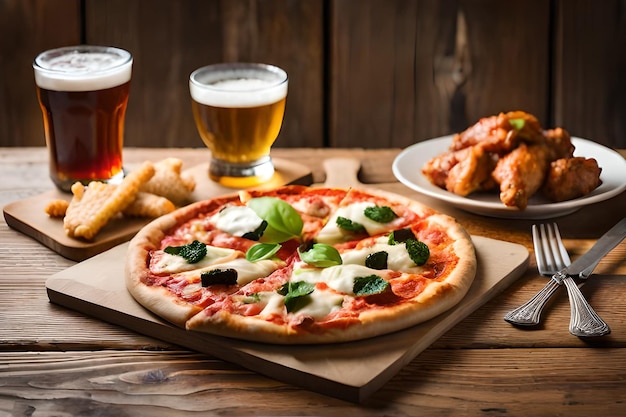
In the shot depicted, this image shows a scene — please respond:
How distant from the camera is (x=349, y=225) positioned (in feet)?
8.43

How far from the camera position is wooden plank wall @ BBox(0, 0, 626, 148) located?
13.5ft

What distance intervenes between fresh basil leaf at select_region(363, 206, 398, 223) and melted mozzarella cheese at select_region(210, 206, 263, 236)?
1.06 feet

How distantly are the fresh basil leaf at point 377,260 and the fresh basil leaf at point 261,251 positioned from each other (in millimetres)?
257

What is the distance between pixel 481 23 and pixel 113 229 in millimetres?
2208

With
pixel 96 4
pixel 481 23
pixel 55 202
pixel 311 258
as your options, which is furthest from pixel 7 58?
pixel 311 258

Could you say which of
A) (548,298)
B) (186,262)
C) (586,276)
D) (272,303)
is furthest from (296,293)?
(586,276)

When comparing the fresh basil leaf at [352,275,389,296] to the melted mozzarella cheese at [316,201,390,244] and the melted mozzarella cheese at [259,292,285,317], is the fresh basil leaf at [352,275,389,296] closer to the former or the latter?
the melted mozzarella cheese at [259,292,285,317]

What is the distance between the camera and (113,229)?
273 centimetres

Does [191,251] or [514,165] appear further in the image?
[514,165]

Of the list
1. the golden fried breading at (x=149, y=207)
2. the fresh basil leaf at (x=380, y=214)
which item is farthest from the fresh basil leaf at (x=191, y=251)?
the fresh basil leaf at (x=380, y=214)

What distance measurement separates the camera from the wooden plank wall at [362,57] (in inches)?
162

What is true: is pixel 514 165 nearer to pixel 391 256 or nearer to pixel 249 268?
pixel 391 256

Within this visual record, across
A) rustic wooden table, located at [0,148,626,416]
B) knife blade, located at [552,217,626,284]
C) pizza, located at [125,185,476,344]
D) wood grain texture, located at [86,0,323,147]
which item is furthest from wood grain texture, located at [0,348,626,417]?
wood grain texture, located at [86,0,323,147]

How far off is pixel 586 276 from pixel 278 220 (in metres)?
0.87
